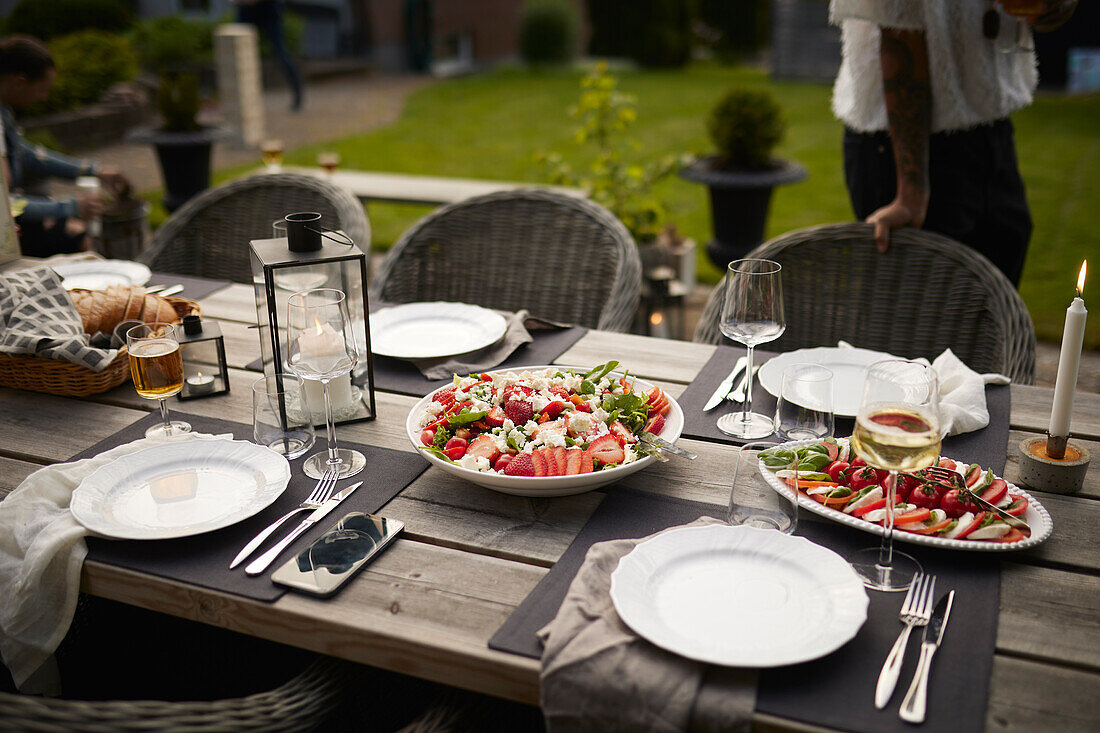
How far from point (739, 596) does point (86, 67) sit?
28.8 ft

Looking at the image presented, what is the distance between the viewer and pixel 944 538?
121cm

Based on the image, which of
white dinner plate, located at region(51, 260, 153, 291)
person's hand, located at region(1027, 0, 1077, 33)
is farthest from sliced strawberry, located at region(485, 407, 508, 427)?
person's hand, located at region(1027, 0, 1077, 33)

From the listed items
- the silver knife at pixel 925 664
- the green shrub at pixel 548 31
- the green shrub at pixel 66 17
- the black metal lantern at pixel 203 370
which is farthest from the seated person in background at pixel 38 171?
the green shrub at pixel 548 31

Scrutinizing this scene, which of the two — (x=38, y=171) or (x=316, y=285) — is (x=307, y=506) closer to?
(x=316, y=285)

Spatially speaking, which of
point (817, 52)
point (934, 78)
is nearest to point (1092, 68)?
point (817, 52)

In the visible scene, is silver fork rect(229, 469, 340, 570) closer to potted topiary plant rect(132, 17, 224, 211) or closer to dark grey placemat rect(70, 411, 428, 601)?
dark grey placemat rect(70, 411, 428, 601)

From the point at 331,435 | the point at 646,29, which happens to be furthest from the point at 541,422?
the point at 646,29

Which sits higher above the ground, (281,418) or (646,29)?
(646,29)

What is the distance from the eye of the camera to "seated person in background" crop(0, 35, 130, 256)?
12.3 feet

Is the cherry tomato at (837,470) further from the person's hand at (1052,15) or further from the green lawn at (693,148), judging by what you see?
the green lawn at (693,148)

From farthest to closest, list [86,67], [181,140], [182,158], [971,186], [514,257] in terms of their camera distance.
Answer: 1. [86,67]
2. [182,158]
3. [181,140]
4. [514,257]
5. [971,186]

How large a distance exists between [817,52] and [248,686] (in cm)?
1075

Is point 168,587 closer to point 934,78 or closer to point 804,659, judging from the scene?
point 804,659

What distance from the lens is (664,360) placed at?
1.89m
